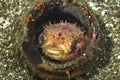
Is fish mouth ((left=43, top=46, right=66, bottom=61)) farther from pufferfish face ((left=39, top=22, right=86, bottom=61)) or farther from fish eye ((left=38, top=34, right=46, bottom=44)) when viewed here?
fish eye ((left=38, top=34, right=46, bottom=44))

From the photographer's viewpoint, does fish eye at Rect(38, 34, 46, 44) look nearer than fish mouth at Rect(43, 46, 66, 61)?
No

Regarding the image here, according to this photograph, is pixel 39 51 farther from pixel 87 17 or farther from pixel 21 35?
pixel 87 17

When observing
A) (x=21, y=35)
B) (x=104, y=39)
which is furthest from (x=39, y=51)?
(x=104, y=39)

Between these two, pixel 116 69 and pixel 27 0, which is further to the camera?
pixel 27 0

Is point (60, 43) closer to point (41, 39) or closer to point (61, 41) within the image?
point (61, 41)

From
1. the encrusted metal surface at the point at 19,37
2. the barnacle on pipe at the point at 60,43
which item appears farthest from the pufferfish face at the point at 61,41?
the encrusted metal surface at the point at 19,37

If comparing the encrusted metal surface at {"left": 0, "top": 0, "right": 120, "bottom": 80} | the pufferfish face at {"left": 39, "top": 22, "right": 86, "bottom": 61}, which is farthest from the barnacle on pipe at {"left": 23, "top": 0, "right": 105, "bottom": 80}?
the encrusted metal surface at {"left": 0, "top": 0, "right": 120, "bottom": 80}

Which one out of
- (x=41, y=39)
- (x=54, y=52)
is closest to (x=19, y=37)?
(x=41, y=39)

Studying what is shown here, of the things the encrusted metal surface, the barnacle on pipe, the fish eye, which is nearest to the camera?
the barnacle on pipe
